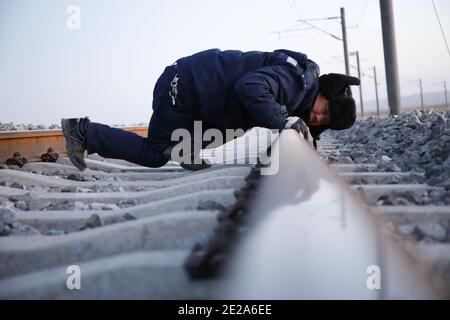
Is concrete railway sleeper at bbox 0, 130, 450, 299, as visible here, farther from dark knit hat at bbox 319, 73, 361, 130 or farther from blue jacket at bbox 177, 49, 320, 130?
dark knit hat at bbox 319, 73, 361, 130

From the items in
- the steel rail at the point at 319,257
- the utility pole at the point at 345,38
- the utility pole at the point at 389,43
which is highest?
the utility pole at the point at 345,38

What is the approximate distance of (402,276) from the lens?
0.82 meters

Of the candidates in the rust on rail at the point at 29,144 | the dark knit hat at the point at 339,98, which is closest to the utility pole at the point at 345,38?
the rust on rail at the point at 29,144

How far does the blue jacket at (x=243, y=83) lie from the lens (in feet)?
8.12

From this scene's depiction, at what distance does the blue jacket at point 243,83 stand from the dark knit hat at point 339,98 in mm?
77

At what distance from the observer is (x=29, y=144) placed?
12.3ft

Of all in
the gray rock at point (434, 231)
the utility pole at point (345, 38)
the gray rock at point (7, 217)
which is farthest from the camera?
the utility pole at point (345, 38)

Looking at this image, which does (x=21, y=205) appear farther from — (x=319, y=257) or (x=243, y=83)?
(x=319, y=257)

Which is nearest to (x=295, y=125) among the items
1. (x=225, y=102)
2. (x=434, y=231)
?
(x=225, y=102)

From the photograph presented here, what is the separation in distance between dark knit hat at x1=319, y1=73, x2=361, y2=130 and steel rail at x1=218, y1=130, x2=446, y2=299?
1840 millimetres

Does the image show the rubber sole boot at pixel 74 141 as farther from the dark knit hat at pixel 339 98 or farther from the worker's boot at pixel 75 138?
the dark knit hat at pixel 339 98

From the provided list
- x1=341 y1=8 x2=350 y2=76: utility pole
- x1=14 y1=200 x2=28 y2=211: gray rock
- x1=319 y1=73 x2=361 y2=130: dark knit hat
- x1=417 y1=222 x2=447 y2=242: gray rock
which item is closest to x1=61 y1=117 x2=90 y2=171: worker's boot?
x1=14 y1=200 x2=28 y2=211: gray rock
